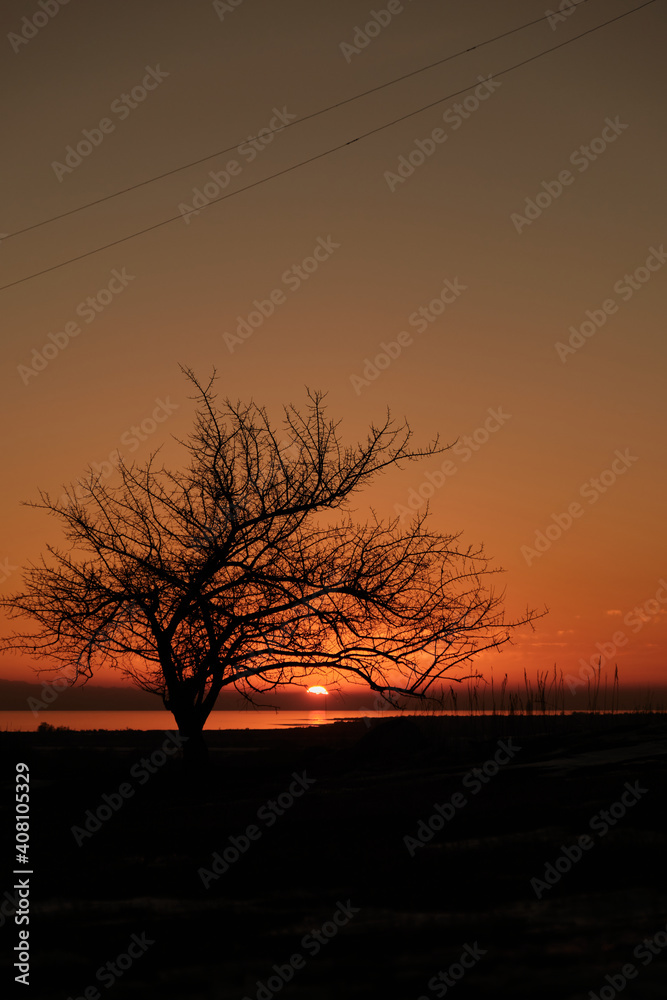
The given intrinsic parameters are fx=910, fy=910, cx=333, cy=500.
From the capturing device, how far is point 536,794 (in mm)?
11648

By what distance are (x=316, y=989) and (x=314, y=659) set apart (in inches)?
458

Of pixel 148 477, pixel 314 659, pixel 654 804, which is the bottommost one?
pixel 654 804

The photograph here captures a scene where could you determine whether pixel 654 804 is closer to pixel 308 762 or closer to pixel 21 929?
pixel 21 929

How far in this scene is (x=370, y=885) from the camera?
27.6ft

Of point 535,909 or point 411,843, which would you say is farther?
point 411,843

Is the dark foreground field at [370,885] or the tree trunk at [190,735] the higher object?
the tree trunk at [190,735]

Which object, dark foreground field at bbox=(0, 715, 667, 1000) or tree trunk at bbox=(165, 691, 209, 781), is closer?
dark foreground field at bbox=(0, 715, 667, 1000)

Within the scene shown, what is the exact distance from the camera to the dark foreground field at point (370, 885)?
6.00m

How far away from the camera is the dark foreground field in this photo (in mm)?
6000

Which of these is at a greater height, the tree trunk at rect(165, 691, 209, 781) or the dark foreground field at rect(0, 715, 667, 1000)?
the tree trunk at rect(165, 691, 209, 781)

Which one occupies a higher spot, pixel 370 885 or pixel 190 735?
pixel 190 735

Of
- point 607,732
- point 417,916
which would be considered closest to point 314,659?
point 607,732

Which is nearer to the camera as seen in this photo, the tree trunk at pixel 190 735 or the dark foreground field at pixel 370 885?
the dark foreground field at pixel 370 885

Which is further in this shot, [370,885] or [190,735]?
[190,735]
